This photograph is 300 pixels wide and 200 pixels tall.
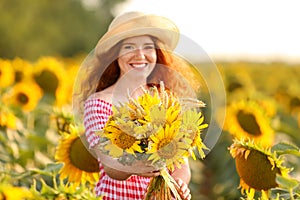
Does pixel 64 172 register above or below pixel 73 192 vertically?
above

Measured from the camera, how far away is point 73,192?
2.44 m

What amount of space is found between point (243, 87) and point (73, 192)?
4.44 meters

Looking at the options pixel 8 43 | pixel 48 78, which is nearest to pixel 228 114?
pixel 48 78

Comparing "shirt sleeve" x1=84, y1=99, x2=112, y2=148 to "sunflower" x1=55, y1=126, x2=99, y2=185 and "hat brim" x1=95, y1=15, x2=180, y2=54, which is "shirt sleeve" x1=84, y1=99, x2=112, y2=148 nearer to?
"hat brim" x1=95, y1=15, x2=180, y2=54

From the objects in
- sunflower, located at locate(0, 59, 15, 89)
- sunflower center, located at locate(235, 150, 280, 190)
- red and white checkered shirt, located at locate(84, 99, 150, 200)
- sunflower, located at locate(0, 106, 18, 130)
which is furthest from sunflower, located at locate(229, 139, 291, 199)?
sunflower, located at locate(0, 59, 15, 89)

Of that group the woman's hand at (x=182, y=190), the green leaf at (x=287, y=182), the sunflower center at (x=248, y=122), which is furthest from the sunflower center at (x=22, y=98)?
the green leaf at (x=287, y=182)

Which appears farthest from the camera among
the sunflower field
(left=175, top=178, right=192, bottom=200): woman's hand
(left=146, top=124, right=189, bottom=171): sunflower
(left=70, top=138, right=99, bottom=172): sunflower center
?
(left=70, top=138, right=99, bottom=172): sunflower center

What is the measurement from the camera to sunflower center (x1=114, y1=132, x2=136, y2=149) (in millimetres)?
2145

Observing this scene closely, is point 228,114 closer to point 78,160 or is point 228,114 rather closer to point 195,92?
point 78,160

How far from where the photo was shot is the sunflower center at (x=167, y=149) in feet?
6.96

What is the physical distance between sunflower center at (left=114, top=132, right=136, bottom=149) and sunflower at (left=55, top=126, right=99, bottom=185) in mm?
754

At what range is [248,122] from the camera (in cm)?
427

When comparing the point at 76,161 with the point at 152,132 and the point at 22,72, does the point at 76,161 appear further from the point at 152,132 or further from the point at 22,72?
the point at 22,72

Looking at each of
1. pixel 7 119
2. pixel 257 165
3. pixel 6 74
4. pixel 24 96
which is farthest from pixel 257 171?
pixel 6 74
